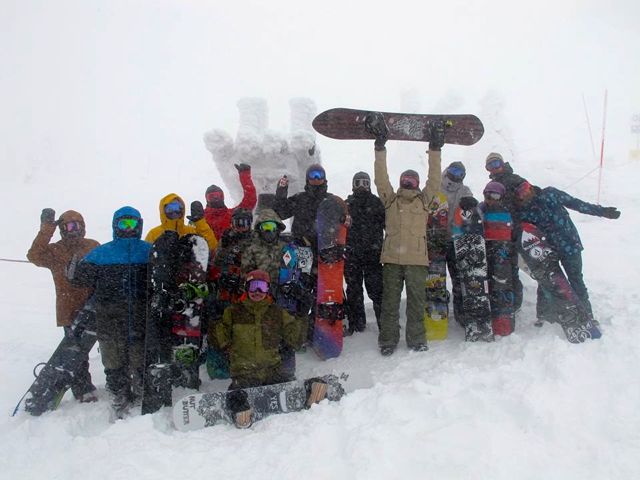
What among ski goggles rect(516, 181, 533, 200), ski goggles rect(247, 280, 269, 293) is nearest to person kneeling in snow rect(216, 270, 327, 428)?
ski goggles rect(247, 280, 269, 293)

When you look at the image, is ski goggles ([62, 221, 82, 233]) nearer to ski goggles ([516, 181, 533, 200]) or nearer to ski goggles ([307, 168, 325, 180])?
ski goggles ([307, 168, 325, 180])

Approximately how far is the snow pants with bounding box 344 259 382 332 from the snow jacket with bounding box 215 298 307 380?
5.00ft

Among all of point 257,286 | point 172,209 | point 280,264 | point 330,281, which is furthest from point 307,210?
point 257,286

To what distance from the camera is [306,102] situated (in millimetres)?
9625

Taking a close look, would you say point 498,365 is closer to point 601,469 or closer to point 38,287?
point 601,469

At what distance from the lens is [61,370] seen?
4672mm

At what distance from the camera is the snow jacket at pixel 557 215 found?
520 centimetres

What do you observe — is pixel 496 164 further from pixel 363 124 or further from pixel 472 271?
pixel 363 124

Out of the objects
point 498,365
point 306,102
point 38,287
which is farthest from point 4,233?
point 498,365

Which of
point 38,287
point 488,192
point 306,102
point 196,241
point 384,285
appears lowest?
point 38,287

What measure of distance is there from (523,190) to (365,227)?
74.4 inches

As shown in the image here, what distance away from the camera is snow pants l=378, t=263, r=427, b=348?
5.04m

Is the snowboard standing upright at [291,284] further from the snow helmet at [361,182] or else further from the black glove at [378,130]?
the black glove at [378,130]

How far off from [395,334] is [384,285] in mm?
554
